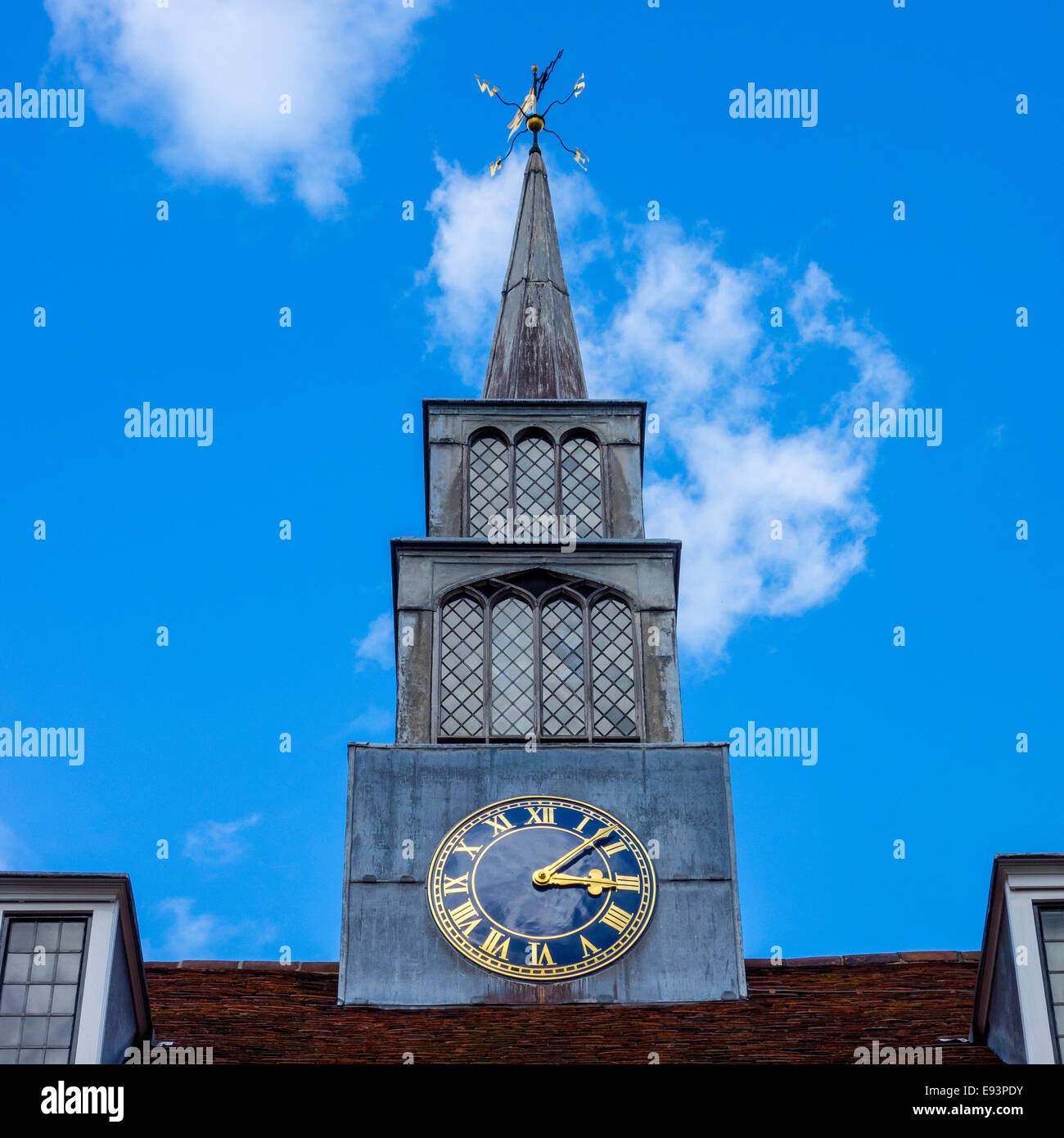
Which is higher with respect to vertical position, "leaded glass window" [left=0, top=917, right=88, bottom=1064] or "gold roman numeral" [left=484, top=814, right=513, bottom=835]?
"gold roman numeral" [left=484, top=814, right=513, bottom=835]

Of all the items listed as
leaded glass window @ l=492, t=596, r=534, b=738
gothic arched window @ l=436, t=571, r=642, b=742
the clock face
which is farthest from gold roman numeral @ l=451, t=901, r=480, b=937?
leaded glass window @ l=492, t=596, r=534, b=738

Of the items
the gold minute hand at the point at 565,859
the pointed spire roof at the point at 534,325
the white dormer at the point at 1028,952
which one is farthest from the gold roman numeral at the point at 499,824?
the pointed spire roof at the point at 534,325

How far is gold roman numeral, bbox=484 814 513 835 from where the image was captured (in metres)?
22.6

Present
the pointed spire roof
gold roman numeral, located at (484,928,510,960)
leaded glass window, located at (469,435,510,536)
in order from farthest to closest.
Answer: the pointed spire roof
leaded glass window, located at (469,435,510,536)
gold roman numeral, located at (484,928,510,960)

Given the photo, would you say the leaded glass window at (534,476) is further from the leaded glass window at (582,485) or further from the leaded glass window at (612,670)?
the leaded glass window at (612,670)

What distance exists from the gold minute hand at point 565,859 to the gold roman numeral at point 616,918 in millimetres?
739

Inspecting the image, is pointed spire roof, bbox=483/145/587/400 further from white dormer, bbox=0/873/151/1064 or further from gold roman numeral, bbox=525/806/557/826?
white dormer, bbox=0/873/151/1064

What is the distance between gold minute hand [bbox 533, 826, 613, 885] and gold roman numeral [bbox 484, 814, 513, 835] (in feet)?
2.38

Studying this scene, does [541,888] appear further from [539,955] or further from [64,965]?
[64,965]

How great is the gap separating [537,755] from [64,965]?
7.72 metres

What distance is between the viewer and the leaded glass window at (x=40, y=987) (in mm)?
16516

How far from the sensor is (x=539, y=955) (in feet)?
70.7
